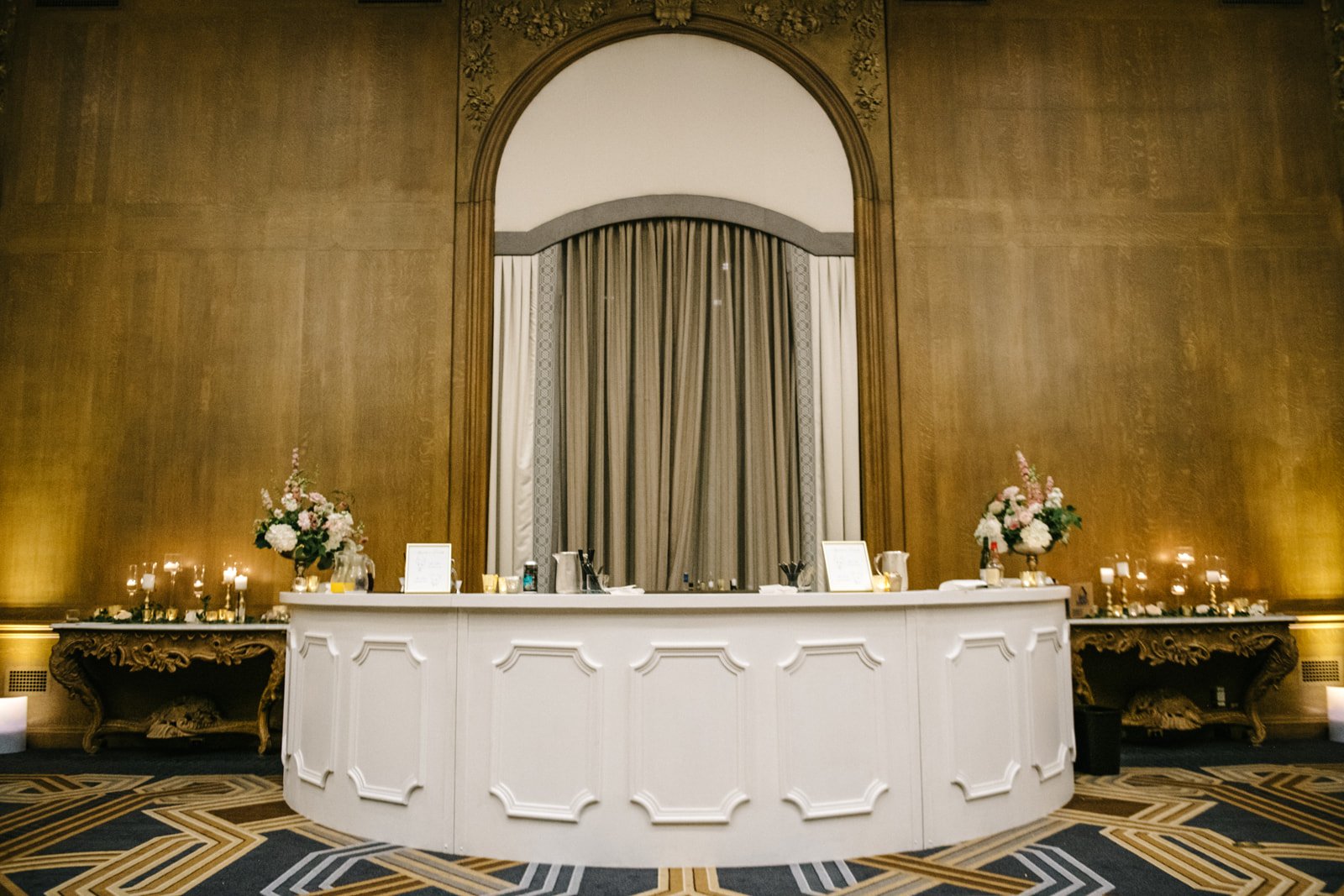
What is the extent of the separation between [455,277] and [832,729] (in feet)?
13.6

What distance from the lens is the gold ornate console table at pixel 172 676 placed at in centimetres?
518

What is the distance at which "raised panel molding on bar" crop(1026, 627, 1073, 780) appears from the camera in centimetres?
371

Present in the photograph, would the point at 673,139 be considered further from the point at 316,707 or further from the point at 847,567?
the point at 316,707

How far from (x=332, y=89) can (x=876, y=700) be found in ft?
18.4

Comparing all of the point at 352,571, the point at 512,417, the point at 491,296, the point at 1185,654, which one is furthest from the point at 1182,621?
the point at 491,296

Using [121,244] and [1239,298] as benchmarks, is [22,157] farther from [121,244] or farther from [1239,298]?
[1239,298]

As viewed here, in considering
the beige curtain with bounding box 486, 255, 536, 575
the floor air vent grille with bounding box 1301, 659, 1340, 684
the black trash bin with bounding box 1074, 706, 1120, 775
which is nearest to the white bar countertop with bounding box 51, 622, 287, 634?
the beige curtain with bounding box 486, 255, 536, 575

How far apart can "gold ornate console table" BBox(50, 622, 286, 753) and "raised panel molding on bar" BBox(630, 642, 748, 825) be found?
2.98 metres

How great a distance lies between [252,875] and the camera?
10.1 feet

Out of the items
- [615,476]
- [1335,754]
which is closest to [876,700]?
Result: [615,476]

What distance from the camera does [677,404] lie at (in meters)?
6.02

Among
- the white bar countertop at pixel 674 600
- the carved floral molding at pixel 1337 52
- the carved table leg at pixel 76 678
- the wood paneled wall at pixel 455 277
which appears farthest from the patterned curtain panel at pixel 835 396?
the carved table leg at pixel 76 678

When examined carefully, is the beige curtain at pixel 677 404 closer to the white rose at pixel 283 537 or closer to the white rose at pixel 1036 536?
the white rose at pixel 1036 536

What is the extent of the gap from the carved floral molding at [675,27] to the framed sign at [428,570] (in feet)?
12.8
